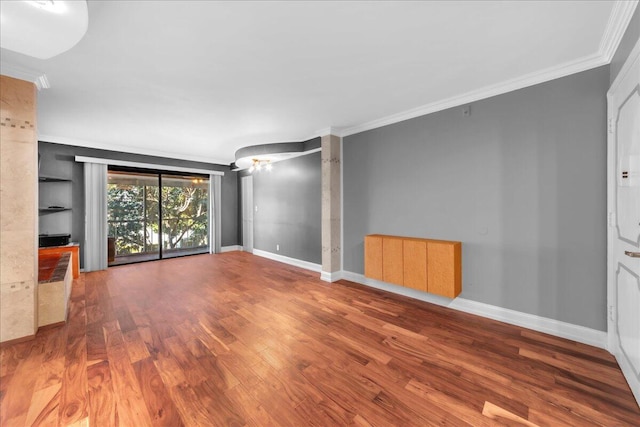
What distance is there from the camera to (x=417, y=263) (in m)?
3.16

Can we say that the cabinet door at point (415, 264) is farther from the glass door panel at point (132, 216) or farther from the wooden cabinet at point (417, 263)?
the glass door panel at point (132, 216)

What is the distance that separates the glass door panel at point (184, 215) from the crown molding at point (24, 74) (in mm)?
3879

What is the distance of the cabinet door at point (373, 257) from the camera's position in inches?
141

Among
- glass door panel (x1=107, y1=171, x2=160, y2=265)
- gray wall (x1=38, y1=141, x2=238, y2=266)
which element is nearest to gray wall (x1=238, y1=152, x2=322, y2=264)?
glass door panel (x1=107, y1=171, x2=160, y2=265)

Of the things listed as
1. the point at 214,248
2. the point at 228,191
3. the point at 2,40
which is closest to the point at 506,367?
the point at 2,40

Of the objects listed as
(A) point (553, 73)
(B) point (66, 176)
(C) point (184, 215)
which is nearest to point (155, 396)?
(A) point (553, 73)

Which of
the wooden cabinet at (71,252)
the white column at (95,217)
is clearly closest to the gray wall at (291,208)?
the white column at (95,217)

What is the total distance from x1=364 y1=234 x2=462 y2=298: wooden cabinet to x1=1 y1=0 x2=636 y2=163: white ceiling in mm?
1792

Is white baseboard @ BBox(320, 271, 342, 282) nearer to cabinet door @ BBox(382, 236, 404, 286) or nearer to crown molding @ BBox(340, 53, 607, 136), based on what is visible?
cabinet door @ BBox(382, 236, 404, 286)

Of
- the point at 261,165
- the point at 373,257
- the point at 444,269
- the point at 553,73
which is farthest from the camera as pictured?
the point at 261,165

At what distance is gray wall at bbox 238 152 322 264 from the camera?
4977mm

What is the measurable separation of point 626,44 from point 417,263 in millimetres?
2514

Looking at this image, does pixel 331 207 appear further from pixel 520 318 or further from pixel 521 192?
pixel 520 318

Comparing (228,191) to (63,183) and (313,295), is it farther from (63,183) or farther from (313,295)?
(313,295)
